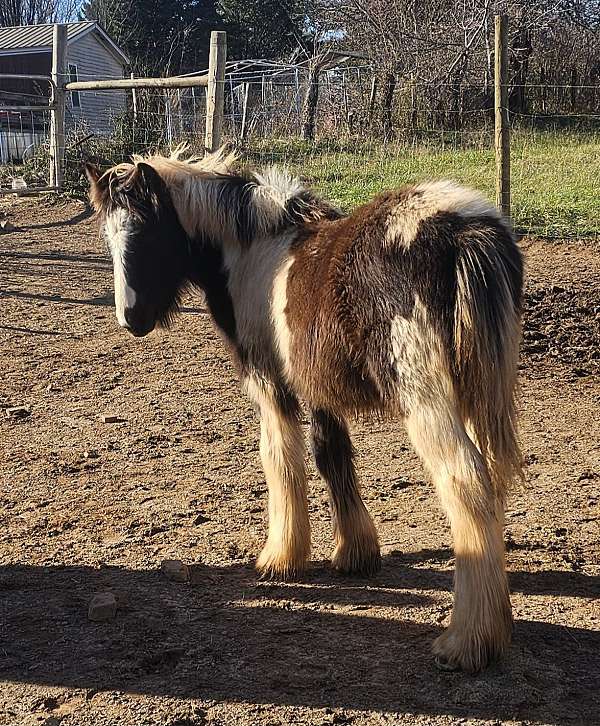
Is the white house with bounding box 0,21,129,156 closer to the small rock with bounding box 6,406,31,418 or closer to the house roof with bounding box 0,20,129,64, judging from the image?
the house roof with bounding box 0,20,129,64

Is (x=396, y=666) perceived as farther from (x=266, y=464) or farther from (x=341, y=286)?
(x=341, y=286)

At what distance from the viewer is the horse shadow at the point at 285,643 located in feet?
9.21

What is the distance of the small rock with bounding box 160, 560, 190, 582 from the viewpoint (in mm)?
3730

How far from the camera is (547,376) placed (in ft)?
20.5

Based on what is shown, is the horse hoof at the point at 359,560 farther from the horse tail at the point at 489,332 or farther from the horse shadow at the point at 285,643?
the horse tail at the point at 489,332

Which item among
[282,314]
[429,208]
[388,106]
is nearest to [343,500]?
[282,314]

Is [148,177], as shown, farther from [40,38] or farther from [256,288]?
[40,38]

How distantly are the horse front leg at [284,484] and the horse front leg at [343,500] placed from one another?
0.11m

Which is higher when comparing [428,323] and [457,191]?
[457,191]

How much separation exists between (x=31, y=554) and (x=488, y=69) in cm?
1611

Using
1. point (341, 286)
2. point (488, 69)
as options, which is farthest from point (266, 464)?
point (488, 69)

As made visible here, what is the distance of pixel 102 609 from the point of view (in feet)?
11.1

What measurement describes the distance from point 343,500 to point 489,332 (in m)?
1.35

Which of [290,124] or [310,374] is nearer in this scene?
[310,374]
